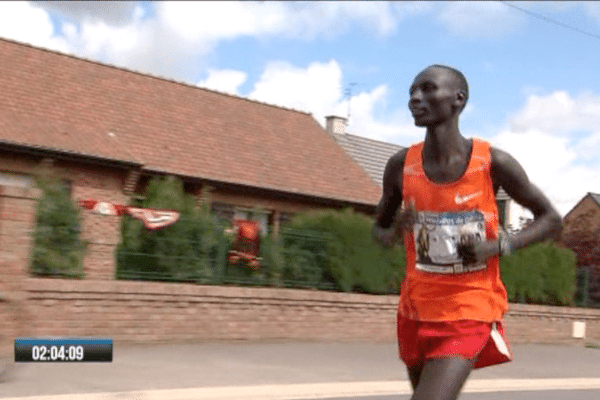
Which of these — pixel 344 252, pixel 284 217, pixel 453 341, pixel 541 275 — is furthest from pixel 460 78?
pixel 284 217

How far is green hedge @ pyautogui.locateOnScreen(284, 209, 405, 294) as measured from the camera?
17891 mm

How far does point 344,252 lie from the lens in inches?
711

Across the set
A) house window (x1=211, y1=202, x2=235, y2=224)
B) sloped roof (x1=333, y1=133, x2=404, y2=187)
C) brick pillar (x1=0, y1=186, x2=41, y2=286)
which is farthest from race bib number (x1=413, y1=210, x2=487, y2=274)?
sloped roof (x1=333, y1=133, x2=404, y2=187)

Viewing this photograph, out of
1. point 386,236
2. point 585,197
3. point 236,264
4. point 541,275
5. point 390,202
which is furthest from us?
point 585,197

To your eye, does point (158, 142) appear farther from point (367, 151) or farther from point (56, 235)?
point (367, 151)

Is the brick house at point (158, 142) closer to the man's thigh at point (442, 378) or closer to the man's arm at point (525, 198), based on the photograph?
the man's arm at point (525, 198)

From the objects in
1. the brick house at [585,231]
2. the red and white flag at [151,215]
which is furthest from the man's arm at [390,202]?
the brick house at [585,231]

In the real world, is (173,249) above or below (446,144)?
below

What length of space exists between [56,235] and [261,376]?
3.88 metres

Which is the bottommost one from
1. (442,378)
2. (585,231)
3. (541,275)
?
(442,378)

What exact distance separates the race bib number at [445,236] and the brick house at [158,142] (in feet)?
42.2

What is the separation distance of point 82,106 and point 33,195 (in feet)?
33.8

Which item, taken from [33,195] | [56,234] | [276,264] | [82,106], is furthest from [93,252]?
[82,106]

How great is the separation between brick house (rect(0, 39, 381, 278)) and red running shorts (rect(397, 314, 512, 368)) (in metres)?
12.8
